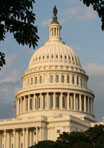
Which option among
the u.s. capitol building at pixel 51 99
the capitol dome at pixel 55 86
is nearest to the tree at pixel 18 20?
the u.s. capitol building at pixel 51 99

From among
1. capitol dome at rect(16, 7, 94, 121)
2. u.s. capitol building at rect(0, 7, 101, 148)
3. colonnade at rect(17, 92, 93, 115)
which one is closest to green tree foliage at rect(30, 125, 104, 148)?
u.s. capitol building at rect(0, 7, 101, 148)

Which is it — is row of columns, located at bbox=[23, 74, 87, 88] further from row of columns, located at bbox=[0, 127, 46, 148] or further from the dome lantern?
row of columns, located at bbox=[0, 127, 46, 148]

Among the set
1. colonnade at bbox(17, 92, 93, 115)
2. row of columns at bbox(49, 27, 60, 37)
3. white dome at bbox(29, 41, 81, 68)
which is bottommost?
colonnade at bbox(17, 92, 93, 115)

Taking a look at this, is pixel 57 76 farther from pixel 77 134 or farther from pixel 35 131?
pixel 77 134

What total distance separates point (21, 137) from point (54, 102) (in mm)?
18283

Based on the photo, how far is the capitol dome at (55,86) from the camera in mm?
161375

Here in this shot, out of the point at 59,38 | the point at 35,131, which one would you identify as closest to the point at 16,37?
the point at 35,131

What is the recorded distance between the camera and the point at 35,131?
146 metres

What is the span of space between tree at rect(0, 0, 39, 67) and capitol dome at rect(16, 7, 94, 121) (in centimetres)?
14058

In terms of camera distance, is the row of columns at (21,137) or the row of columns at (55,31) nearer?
the row of columns at (21,137)

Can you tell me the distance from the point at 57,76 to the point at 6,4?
152 metres

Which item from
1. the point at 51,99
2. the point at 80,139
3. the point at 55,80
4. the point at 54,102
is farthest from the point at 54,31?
the point at 80,139

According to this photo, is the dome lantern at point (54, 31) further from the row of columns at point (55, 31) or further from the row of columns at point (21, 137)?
the row of columns at point (21, 137)

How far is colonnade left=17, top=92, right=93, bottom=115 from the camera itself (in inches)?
6334
